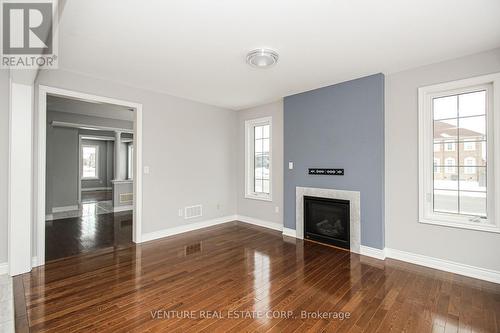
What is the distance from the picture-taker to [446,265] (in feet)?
10.3

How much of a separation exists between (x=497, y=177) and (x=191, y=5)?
3.76 meters

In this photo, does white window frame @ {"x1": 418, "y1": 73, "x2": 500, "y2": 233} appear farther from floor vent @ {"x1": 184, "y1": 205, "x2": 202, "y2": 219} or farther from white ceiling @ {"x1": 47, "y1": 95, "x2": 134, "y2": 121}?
white ceiling @ {"x1": 47, "y1": 95, "x2": 134, "y2": 121}

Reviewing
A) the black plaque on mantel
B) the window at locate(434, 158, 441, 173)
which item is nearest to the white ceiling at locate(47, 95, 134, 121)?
the black plaque on mantel

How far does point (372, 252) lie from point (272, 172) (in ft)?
7.96

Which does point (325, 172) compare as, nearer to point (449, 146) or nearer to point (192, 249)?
point (449, 146)

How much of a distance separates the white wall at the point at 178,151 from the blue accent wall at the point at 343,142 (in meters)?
1.60

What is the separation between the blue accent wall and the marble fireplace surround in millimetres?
71

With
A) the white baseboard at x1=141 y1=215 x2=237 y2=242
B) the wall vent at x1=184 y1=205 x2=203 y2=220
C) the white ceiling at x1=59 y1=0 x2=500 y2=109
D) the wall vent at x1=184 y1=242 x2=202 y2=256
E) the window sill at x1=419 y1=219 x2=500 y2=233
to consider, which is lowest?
the wall vent at x1=184 y1=242 x2=202 y2=256

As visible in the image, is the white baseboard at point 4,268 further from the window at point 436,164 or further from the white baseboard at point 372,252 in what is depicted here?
the window at point 436,164

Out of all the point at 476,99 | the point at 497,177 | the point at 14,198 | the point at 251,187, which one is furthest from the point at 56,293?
the point at 476,99

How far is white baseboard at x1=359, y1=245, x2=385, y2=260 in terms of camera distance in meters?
3.60

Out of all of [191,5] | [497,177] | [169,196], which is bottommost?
[169,196]

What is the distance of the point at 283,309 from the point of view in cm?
233

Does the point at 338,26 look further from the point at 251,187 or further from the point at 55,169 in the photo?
the point at 55,169
